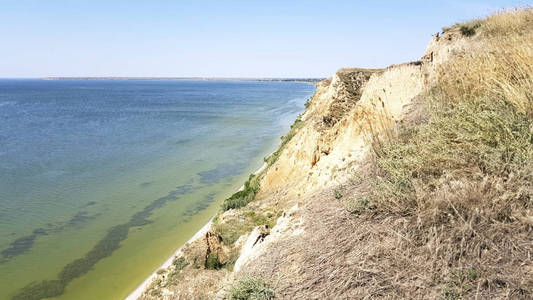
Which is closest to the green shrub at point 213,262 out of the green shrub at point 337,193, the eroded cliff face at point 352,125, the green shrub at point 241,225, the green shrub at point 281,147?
the green shrub at point 241,225

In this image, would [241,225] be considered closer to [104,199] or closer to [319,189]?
[319,189]

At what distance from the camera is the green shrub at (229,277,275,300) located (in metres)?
4.15

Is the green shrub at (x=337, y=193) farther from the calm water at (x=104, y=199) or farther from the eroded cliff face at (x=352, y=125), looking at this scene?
the calm water at (x=104, y=199)

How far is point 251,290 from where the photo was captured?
4371mm

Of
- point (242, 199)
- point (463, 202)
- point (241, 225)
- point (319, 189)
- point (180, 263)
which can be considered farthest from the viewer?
point (242, 199)

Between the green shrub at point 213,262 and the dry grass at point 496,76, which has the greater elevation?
the dry grass at point 496,76

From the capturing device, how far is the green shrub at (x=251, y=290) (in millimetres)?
4152

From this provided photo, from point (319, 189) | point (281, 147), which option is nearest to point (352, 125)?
point (319, 189)

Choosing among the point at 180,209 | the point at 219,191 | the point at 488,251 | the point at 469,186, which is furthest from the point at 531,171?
the point at 219,191

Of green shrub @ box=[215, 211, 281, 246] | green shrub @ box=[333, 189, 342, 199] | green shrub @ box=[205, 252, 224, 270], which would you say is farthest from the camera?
green shrub @ box=[215, 211, 281, 246]

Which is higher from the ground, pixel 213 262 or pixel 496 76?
pixel 496 76

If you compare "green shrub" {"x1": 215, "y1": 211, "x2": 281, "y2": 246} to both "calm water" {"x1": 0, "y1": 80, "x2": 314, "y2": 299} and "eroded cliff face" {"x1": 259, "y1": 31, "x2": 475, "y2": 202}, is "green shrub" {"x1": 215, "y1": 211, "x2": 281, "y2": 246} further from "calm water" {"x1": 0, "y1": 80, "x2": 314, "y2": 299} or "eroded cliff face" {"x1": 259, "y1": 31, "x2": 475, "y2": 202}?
"calm water" {"x1": 0, "y1": 80, "x2": 314, "y2": 299}

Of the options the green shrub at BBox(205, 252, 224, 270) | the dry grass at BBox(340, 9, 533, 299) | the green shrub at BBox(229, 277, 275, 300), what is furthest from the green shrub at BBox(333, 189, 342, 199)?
the green shrub at BBox(205, 252, 224, 270)

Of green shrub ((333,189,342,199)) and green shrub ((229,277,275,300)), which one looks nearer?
green shrub ((229,277,275,300))
